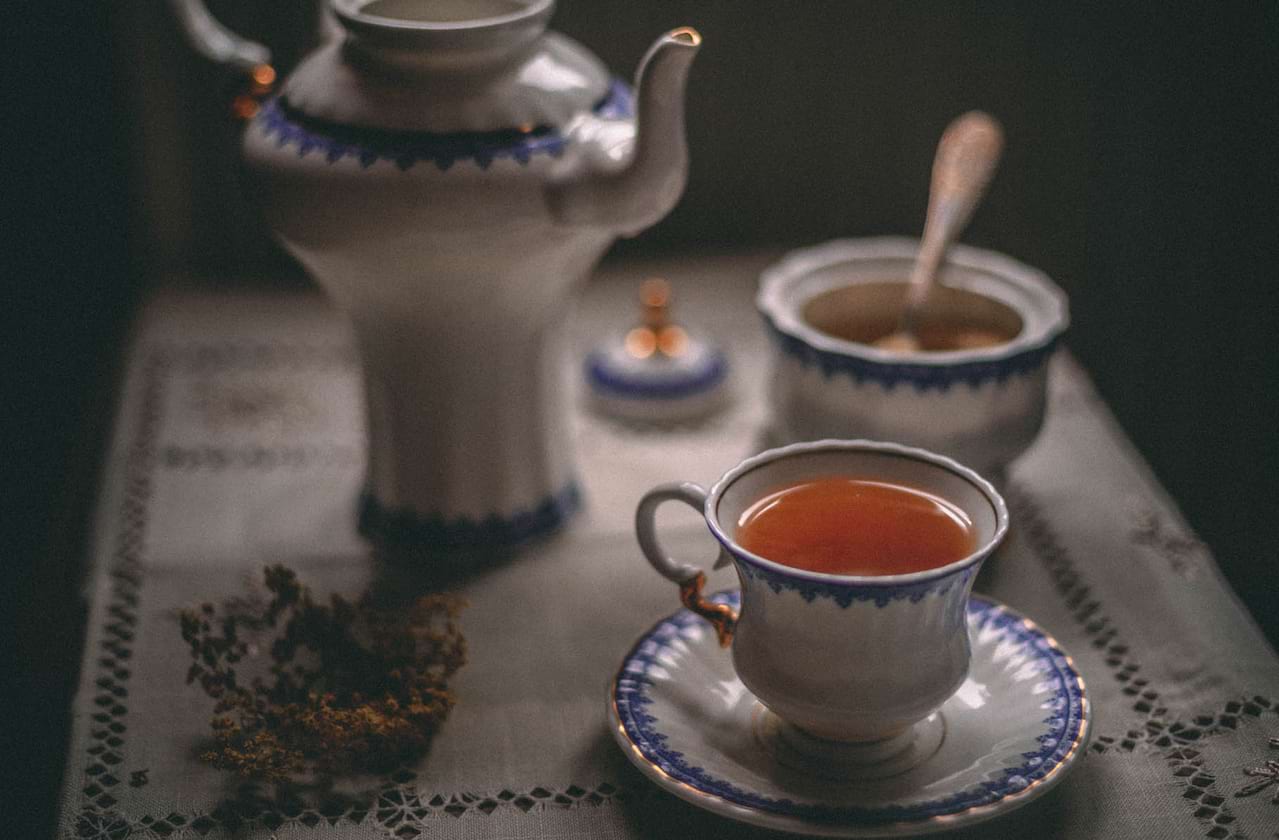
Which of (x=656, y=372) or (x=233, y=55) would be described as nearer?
(x=233, y=55)

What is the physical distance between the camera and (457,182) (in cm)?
84

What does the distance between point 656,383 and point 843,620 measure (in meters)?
0.49

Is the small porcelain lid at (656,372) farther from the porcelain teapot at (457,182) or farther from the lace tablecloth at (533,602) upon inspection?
the porcelain teapot at (457,182)

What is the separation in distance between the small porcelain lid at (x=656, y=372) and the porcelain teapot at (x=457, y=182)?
0.67 feet

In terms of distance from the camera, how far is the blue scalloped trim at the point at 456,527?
1.00m

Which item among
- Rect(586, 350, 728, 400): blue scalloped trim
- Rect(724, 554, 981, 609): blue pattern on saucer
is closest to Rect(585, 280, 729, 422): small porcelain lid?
A: Rect(586, 350, 728, 400): blue scalloped trim

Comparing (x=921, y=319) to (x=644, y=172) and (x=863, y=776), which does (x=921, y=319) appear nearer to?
(x=644, y=172)

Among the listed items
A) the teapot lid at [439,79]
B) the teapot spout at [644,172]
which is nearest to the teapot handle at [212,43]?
the teapot lid at [439,79]

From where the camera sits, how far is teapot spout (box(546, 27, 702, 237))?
833mm

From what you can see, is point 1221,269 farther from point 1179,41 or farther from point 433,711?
point 433,711

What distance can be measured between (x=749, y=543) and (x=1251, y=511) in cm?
66

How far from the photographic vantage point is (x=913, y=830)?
685mm

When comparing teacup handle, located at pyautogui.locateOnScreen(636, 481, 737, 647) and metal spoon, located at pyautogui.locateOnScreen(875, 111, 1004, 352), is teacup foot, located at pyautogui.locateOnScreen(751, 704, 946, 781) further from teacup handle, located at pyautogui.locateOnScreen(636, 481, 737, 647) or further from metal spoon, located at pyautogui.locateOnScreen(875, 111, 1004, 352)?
metal spoon, located at pyautogui.locateOnScreen(875, 111, 1004, 352)

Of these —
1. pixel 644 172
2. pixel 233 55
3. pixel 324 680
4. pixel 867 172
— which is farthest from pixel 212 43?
pixel 867 172
